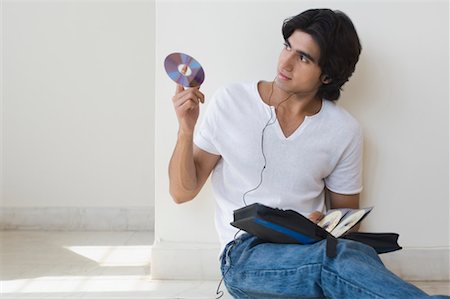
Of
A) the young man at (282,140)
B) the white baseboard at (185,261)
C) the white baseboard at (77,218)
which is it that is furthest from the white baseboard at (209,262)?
the white baseboard at (77,218)

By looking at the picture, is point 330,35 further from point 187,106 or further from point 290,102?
point 187,106

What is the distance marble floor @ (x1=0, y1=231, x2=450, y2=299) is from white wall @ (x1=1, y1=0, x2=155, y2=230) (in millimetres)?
184

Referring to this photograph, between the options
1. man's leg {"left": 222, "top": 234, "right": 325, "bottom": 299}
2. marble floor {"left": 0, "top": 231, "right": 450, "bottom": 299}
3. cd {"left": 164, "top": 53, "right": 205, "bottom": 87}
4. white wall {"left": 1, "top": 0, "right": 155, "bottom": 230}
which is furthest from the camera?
white wall {"left": 1, "top": 0, "right": 155, "bottom": 230}

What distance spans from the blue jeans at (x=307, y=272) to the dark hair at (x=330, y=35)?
0.49 metres

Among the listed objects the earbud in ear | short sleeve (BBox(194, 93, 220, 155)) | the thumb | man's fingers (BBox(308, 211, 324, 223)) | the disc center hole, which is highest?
the disc center hole

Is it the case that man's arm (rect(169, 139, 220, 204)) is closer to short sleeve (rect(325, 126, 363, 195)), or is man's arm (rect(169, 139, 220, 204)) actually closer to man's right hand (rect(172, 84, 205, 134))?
man's right hand (rect(172, 84, 205, 134))

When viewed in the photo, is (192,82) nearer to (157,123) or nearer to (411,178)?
(157,123)

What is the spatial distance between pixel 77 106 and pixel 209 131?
1185 millimetres

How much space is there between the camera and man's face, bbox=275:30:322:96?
1734mm

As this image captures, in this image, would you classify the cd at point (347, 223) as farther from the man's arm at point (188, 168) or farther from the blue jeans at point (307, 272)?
the man's arm at point (188, 168)

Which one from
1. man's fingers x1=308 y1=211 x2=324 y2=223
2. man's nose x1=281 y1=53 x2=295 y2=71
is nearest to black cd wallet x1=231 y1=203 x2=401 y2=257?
man's fingers x1=308 y1=211 x2=324 y2=223

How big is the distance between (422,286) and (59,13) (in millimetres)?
Answer: 1838

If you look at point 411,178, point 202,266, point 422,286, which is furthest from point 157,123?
point 422,286

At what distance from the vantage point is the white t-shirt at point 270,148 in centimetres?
180
